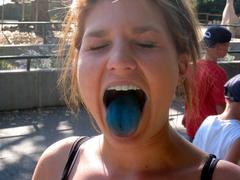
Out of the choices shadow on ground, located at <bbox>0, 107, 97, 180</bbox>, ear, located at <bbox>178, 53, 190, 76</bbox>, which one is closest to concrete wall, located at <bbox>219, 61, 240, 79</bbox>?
shadow on ground, located at <bbox>0, 107, 97, 180</bbox>

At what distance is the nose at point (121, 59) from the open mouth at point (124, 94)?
0.06 metres

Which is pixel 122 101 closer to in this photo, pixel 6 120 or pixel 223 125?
pixel 223 125

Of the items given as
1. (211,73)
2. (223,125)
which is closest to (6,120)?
(211,73)

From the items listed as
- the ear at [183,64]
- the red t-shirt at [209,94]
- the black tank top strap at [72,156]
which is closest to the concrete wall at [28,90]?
the red t-shirt at [209,94]

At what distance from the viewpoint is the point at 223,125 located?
3193 millimetres

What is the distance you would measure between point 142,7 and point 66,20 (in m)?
0.43

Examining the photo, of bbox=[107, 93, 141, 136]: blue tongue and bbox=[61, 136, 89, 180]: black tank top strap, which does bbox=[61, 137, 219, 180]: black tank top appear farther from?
bbox=[107, 93, 141, 136]: blue tongue

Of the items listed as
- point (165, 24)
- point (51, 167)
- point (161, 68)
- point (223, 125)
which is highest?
point (165, 24)

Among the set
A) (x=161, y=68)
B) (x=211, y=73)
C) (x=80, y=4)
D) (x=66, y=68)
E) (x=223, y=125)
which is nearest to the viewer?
(x=161, y=68)

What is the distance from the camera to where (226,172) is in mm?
1426

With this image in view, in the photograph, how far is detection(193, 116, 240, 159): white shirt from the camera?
3.06 m

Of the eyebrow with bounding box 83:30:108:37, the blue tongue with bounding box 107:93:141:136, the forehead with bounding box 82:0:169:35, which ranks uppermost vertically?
the forehead with bounding box 82:0:169:35

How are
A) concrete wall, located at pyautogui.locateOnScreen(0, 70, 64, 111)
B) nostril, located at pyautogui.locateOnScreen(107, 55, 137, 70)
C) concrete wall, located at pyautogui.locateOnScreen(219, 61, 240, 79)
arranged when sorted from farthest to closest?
1. concrete wall, located at pyautogui.locateOnScreen(219, 61, 240, 79)
2. concrete wall, located at pyautogui.locateOnScreen(0, 70, 64, 111)
3. nostril, located at pyautogui.locateOnScreen(107, 55, 137, 70)

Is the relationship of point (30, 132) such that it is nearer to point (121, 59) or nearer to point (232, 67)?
point (232, 67)
